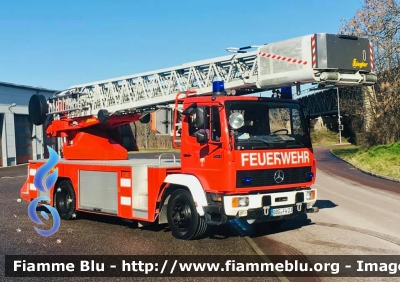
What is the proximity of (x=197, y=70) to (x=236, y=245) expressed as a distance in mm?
4203

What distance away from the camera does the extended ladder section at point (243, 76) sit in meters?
8.27

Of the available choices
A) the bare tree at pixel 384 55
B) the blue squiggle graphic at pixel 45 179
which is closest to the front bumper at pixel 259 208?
the blue squiggle graphic at pixel 45 179

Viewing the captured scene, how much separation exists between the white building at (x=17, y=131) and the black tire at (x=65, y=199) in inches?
882

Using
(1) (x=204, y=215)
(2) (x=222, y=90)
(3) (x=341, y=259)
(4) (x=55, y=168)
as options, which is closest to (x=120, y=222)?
(4) (x=55, y=168)

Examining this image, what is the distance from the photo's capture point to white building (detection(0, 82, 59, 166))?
1324 inches

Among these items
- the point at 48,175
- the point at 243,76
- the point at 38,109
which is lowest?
the point at 48,175

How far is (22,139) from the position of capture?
3609 centimetres

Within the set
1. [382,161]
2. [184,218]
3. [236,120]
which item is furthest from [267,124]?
[382,161]

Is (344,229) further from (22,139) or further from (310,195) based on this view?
(22,139)

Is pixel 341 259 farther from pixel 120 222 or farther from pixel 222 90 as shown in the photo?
pixel 120 222

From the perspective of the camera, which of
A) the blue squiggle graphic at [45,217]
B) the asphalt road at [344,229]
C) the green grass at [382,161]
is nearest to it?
the asphalt road at [344,229]

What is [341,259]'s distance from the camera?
7129mm

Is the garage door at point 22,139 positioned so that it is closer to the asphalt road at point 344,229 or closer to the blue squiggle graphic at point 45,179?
the blue squiggle graphic at point 45,179

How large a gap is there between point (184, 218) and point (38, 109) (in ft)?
21.0
